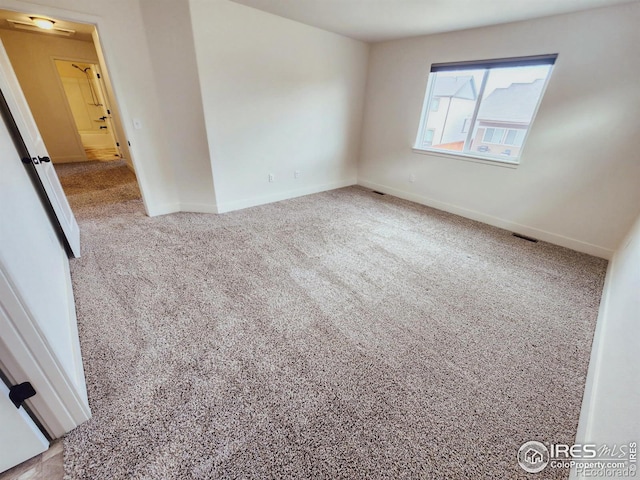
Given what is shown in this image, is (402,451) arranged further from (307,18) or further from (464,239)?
(307,18)

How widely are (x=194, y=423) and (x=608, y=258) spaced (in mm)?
3861

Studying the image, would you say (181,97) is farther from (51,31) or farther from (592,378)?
(51,31)

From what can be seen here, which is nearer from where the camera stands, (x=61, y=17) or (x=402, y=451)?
(x=402, y=451)

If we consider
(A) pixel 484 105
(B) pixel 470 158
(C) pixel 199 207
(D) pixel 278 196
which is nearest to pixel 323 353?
(C) pixel 199 207

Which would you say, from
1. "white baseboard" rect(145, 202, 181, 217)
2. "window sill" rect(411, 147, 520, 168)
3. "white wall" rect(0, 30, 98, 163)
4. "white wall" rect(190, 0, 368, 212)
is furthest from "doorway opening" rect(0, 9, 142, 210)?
"window sill" rect(411, 147, 520, 168)

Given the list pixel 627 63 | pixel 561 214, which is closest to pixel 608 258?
pixel 561 214

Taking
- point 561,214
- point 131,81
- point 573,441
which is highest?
point 131,81

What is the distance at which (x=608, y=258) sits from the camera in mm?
2635

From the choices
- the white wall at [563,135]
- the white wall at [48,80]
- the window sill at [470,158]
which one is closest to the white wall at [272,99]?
the white wall at [563,135]

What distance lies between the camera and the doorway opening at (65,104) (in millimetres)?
4080

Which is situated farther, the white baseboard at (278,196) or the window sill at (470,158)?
the white baseboard at (278,196)

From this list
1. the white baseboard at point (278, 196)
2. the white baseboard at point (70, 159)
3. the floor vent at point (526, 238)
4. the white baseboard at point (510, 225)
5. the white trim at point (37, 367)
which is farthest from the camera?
the white baseboard at point (70, 159)

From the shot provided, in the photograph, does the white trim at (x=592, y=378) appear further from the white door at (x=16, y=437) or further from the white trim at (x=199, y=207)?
the white trim at (x=199, y=207)

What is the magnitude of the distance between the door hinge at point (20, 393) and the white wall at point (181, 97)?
2602mm
